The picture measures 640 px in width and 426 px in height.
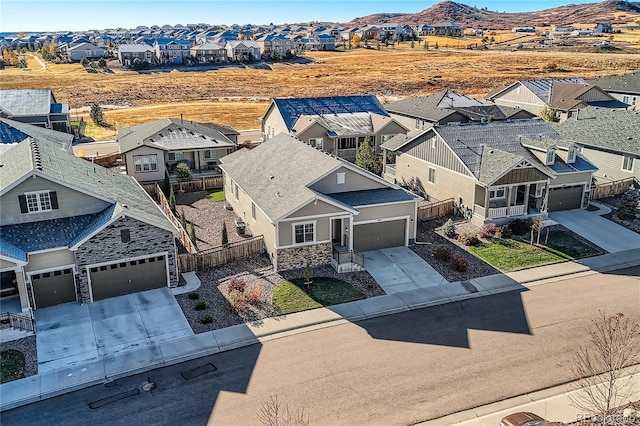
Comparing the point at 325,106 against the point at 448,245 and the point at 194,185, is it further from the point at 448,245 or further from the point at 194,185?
the point at 448,245

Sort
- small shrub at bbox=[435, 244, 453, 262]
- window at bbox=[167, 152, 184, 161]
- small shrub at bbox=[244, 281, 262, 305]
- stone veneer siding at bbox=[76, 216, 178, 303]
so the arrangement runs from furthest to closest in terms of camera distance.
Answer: window at bbox=[167, 152, 184, 161] → small shrub at bbox=[435, 244, 453, 262] → small shrub at bbox=[244, 281, 262, 305] → stone veneer siding at bbox=[76, 216, 178, 303]

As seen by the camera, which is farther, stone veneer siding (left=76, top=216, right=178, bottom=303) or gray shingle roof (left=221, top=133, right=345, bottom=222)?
gray shingle roof (left=221, top=133, right=345, bottom=222)

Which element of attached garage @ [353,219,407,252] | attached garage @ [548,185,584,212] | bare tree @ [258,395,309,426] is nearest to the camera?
bare tree @ [258,395,309,426]

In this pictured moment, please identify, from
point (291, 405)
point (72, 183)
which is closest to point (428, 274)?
point (291, 405)

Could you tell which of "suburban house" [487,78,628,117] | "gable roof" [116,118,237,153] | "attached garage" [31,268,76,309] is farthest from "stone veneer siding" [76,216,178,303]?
"suburban house" [487,78,628,117]

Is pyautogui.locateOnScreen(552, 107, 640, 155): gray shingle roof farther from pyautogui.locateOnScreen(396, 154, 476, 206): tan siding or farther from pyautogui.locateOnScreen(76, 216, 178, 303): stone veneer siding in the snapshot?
pyautogui.locateOnScreen(76, 216, 178, 303): stone veneer siding

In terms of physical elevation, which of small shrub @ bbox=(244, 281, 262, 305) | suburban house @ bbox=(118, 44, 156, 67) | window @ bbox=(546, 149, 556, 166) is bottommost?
small shrub @ bbox=(244, 281, 262, 305)
